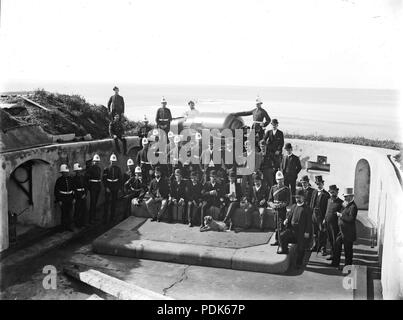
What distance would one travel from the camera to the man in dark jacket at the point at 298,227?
9312 millimetres

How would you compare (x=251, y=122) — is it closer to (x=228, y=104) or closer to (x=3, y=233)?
(x=228, y=104)

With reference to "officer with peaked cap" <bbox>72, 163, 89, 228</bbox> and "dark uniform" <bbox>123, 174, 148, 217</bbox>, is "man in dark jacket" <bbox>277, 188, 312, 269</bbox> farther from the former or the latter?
"officer with peaked cap" <bbox>72, 163, 89, 228</bbox>

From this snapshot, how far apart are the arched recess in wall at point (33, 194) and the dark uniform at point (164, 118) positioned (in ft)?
12.4

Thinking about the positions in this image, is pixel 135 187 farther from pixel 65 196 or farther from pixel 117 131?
pixel 117 131

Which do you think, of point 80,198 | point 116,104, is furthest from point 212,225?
point 116,104

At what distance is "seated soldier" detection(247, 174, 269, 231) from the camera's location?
10787mm

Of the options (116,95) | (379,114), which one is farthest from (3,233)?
(379,114)

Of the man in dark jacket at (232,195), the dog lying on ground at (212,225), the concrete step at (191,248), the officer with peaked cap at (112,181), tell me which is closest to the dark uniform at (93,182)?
the officer with peaked cap at (112,181)

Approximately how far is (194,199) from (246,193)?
123 centimetres

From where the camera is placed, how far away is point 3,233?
982 cm

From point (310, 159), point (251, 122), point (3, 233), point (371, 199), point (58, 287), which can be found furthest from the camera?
point (310, 159)

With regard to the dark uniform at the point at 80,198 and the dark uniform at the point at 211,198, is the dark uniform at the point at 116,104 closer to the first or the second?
the dark uniform at the point at 80,198

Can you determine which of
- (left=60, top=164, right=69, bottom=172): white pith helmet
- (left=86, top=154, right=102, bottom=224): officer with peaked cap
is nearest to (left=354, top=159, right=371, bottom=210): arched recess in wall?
(left=86, top=154, right=102, bottom=224): officer with peaked cap
